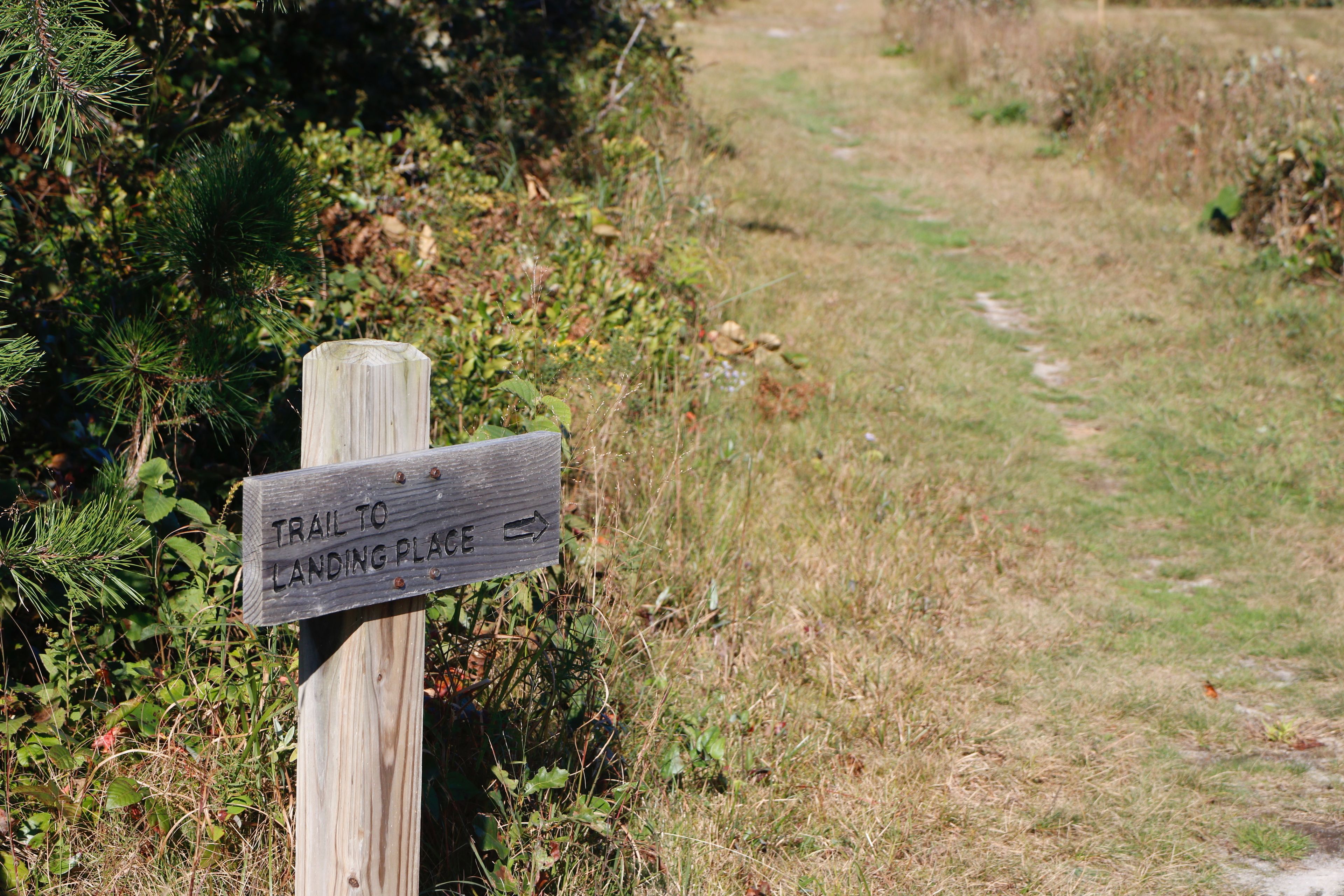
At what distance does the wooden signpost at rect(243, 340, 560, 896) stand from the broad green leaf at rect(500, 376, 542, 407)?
26.4 inches

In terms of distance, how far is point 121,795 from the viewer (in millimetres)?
2311

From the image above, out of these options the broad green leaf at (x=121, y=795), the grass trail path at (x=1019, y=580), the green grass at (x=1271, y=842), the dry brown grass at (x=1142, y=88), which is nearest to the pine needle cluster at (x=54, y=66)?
the broad green leaf at (x=121, y=795)

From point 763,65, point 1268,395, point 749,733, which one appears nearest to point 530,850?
point 749,733

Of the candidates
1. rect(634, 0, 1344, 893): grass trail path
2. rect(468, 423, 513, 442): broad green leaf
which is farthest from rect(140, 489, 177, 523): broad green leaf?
rect(634, 0, 1344, 893): grass trail path

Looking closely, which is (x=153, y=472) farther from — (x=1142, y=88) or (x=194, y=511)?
(x=1142, y=88)

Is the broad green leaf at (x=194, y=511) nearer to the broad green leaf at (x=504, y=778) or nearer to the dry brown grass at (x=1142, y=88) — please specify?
the broad green leaf at (x=504, y=778)

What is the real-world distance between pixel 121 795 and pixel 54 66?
4.85 feet

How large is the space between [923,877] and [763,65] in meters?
16.8

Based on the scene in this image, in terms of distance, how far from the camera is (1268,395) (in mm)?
6168

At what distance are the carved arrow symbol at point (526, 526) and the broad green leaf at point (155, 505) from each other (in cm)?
118

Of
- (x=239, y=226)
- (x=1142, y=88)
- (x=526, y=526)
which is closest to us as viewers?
(x=526, y=526)

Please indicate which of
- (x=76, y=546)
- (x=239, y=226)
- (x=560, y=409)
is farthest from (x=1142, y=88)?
(x=76, y=546)

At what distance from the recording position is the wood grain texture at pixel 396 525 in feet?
5.10

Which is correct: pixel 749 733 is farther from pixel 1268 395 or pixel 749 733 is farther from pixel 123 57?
pixel 1268 395
